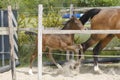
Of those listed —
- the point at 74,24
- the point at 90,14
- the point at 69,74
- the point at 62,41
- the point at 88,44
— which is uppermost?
the point at 90,14

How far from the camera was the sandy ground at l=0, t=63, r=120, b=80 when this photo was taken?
7684 mm

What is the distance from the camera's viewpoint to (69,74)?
7.93 metres

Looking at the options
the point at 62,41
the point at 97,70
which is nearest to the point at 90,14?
the point at 62,41

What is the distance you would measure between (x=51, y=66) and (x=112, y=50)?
2.17 meters

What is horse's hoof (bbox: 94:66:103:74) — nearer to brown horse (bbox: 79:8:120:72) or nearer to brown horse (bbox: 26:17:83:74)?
brown horse (bbox: 79:8:120:72)

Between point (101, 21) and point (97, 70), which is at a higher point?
point (101, 21)

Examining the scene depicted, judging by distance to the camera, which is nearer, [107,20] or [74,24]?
[74,24]

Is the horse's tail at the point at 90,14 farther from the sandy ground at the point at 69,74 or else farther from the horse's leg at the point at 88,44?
the sandy ground at the point at 69,74

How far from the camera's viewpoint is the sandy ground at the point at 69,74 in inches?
303

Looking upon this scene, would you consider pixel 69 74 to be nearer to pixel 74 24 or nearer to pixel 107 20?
pixel 74 24

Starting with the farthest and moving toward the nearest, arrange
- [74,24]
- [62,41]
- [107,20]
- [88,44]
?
[88,44], [107,20], [62,41], [74,24]

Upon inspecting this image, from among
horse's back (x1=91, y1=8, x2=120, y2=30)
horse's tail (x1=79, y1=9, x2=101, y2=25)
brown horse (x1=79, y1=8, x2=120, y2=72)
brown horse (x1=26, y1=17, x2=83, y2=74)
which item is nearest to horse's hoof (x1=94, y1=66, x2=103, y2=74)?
brown horse (x1=79, y1=8, x2=120, y2=72)

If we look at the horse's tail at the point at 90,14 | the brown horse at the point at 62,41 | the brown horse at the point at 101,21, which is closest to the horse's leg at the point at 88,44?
the brown horse at the point at 101,21

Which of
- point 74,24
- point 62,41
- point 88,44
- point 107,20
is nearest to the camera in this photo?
point 74,24
